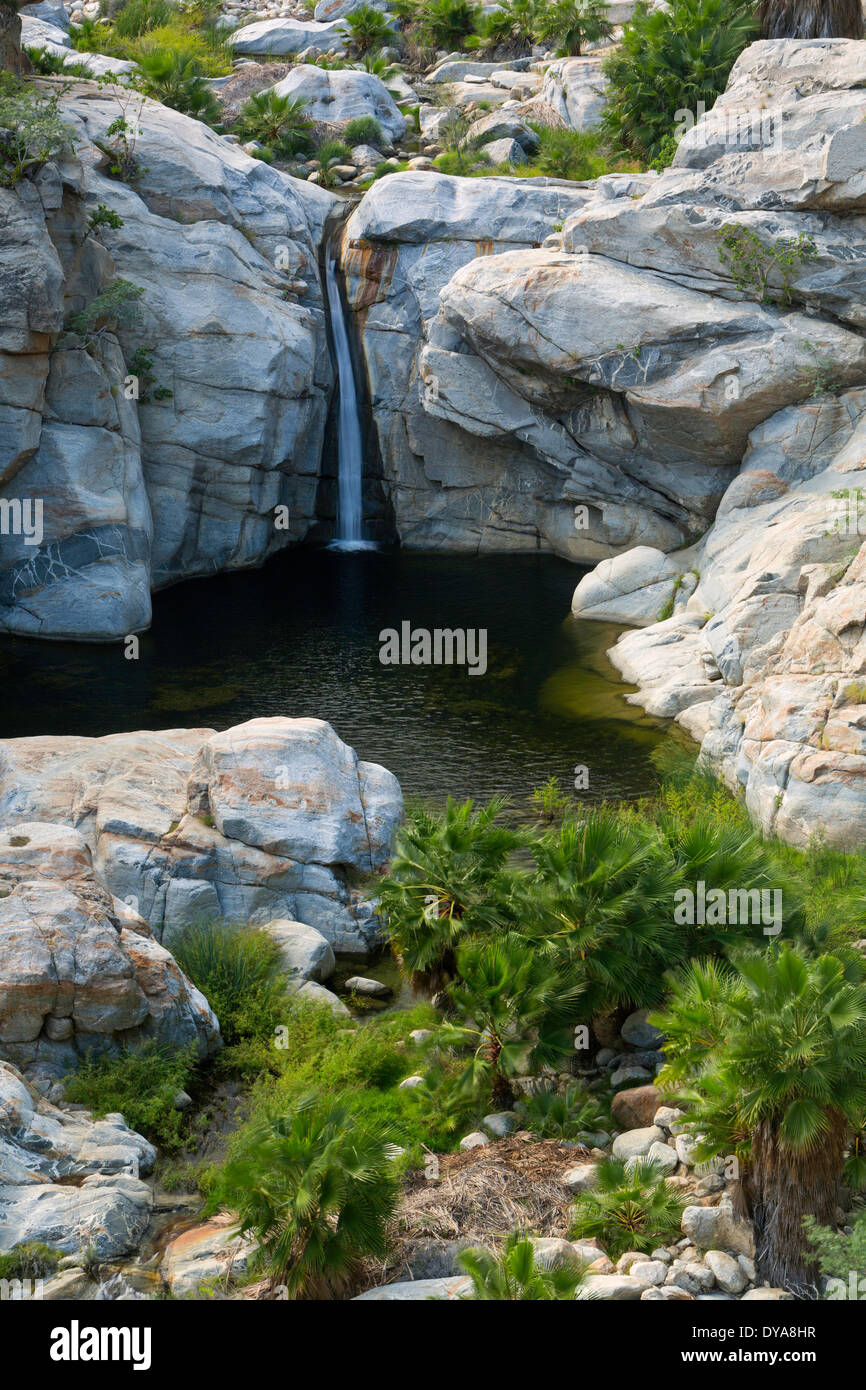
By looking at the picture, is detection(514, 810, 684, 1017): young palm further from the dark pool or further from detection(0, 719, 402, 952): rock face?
the dark pool

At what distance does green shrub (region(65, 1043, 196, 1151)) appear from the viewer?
10273 millimetres

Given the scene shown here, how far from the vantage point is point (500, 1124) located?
10281 millimetres

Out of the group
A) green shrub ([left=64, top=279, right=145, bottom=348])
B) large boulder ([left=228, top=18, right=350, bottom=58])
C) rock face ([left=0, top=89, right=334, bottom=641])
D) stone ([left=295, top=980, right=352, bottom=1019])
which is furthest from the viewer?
large boulder ([left=228, top=18, right=350, bottom=58])

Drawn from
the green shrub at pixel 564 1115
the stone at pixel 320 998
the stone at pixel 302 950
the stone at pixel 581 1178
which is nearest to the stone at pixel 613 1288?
the stone at pixel 581 1178

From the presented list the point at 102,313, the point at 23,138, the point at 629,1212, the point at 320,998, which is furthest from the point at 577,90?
the point at 629,1212

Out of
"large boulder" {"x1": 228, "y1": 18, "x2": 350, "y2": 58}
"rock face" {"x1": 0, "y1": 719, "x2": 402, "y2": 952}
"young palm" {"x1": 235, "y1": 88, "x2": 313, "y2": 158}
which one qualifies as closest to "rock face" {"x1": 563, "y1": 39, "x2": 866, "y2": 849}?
"rock face" {"x1": 0, "y1": 719, "x2": 402, "y2": 952}

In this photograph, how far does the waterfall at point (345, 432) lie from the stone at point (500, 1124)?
23497mm

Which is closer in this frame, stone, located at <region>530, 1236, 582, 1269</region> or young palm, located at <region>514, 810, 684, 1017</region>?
stone, located at <region>530, 1236, 582, 1269</region>

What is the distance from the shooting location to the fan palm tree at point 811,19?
28.9 metres

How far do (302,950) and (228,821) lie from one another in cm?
185

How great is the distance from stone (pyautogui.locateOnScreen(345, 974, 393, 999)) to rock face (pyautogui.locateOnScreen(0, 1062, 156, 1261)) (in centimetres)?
369

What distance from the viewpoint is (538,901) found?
1075 cm

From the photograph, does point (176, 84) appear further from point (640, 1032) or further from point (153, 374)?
point (640, 1032)
